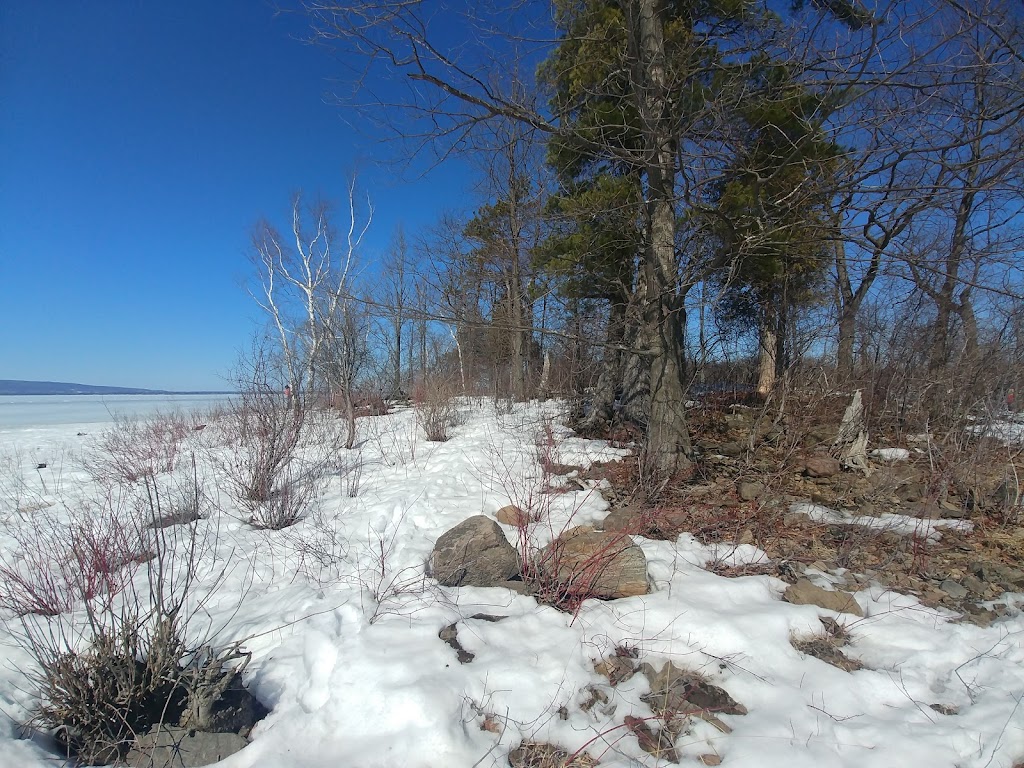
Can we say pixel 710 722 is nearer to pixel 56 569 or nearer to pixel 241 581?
pixel 241 581

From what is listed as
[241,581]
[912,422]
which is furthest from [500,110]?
[912,422]

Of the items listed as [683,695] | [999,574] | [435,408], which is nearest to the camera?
[683,695]

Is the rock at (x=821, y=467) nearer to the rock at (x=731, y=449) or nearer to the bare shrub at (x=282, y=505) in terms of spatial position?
the rock at (x=731, y=449)

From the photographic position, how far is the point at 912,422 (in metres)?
6.79

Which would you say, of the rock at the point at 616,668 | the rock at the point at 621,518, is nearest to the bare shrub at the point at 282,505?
the rock at the point at 621,518

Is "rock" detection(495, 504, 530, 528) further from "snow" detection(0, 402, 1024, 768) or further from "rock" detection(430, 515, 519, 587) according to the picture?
"rock" detection(430, 515, 519, 587)

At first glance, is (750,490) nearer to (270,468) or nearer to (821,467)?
(821,467)

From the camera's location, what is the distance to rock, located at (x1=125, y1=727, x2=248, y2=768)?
78.2 inches

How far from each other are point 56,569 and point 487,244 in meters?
13.8

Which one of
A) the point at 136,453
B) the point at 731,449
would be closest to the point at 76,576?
the point at 731,449

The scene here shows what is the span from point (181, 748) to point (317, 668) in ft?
1.92

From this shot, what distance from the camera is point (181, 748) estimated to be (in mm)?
2037

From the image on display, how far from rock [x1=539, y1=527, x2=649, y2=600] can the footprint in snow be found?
57.8 inches

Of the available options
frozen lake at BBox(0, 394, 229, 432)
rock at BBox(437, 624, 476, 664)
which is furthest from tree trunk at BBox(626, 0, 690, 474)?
frozen lake at BBox(0, 394, 229, 432)
